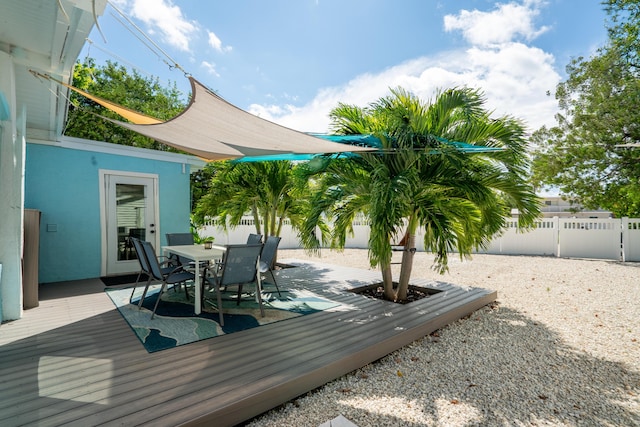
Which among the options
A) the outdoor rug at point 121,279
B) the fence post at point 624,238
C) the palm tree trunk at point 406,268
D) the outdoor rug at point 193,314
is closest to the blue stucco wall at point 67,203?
the outdoor rug at point 121,279

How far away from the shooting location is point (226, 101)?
373cm

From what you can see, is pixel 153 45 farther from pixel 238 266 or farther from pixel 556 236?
pixel 556 236

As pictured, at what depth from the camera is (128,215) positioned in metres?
6.87

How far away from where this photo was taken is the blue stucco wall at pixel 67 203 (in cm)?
585

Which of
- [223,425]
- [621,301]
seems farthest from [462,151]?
[621,301]

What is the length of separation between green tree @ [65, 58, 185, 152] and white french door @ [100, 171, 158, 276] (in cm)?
1028

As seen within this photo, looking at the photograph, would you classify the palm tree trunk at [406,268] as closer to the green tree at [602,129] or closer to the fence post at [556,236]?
the green tree at [602,129]

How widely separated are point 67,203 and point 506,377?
788 centimetres

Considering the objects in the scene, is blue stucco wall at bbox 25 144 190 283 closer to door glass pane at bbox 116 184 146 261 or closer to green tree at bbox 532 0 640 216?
door glass pane at bbox 116 184 146 261

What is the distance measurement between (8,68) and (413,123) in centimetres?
518

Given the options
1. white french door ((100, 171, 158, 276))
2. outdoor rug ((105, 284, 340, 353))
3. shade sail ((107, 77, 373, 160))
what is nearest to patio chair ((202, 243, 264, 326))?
outdoor rug ((105, 284, 340, 353))

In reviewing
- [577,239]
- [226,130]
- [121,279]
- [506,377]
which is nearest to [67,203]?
[121,279]

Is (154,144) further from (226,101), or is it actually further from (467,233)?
(467,233)

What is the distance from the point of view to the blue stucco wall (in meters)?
5.85
